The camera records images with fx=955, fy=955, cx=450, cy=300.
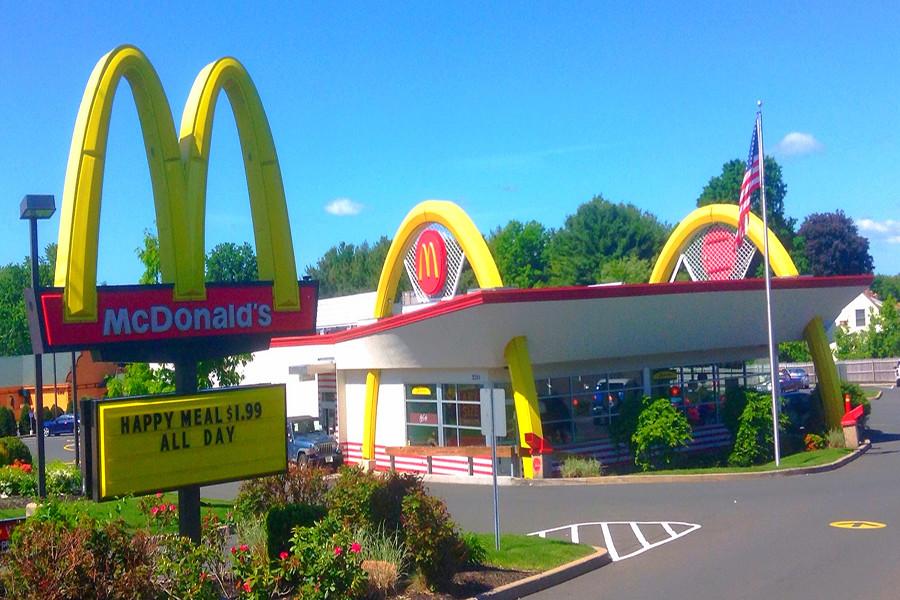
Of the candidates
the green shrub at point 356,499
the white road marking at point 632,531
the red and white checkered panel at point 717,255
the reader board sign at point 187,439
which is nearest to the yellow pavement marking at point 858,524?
the white road marking at point 632,531

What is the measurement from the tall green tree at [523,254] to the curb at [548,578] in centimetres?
6998

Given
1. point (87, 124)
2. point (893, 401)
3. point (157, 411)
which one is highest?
point (87, 124)

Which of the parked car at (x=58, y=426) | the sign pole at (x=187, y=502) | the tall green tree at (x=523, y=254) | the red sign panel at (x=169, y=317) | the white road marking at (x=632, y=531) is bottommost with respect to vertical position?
the parked car at (x=58, y=426)

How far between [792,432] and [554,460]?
35.3 ft

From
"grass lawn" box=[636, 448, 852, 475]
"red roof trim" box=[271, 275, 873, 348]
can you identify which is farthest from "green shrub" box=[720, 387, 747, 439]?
"red roof trim" box=[271, 275, 873, 348]

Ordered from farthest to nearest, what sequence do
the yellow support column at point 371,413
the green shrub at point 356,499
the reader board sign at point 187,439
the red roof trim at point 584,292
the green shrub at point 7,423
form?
1. the green shrub at point 7,423
2. the yellow support column at point 371,413
3. the red roof trim at point 584,292
4. the green shrub at point 356,499
5. the reader board sign at point 187,439

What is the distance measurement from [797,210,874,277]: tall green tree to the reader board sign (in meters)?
84.2

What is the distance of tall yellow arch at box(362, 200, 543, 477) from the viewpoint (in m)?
27.6

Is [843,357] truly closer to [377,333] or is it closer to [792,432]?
[792,432]

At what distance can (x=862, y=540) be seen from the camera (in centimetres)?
1558

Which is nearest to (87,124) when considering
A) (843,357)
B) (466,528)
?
(466,528)

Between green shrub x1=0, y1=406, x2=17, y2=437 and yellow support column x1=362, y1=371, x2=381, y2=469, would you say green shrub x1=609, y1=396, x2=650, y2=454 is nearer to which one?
yellow support column x1=362, y1=371, x2=381, y2=469

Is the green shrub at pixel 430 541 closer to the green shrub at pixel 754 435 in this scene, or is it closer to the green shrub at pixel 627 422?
the green shrub at pixel 627 422

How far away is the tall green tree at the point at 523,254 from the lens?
8519 centimetres
